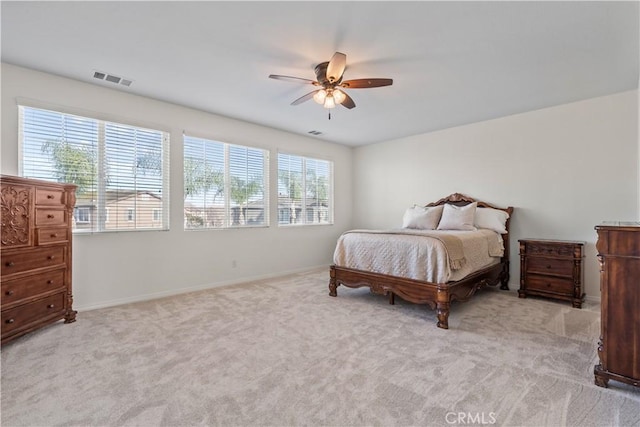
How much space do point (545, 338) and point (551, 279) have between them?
4.71ft

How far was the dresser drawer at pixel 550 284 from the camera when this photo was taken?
11.5 feet

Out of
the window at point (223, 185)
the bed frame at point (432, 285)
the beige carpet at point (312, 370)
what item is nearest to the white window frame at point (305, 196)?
the window at point (223, 185)

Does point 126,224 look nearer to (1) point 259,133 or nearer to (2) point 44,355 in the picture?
(2) point 44,355

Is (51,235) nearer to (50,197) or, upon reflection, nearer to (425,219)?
(50,197)

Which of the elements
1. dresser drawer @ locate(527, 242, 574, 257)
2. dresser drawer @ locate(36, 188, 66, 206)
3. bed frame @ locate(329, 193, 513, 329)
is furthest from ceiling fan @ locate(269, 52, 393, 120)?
dresser drawer @ locate(527, 242, 574, 257)

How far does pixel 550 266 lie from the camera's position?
12.0 ft

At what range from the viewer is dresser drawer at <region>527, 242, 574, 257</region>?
11.6 ft

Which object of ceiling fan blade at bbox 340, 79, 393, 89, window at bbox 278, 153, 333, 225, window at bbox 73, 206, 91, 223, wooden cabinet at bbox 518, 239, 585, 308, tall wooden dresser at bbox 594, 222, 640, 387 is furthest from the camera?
window at bbox 278, 153, 333, 225

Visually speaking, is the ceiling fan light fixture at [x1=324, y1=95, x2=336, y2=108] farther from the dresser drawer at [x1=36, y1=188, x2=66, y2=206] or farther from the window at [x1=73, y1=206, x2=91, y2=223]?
the window at [x1=73, y1=206, x2=91, y2=223]

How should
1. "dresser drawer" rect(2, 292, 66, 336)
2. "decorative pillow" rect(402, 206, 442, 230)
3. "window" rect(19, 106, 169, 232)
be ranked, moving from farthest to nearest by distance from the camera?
"decorative pillow" rect(402, 206, 442, 230) → "window" rect(19, 106, 169, 232) → "dresser drawer" rect(2, 292, 66, 336)

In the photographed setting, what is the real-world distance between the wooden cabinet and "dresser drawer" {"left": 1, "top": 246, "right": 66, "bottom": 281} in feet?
17.1

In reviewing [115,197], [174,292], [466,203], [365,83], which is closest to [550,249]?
[466,203]

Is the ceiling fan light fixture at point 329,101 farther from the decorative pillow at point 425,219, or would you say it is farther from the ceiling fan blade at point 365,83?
the decorative pillow at point 425,219

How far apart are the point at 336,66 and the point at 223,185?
2.72 m
